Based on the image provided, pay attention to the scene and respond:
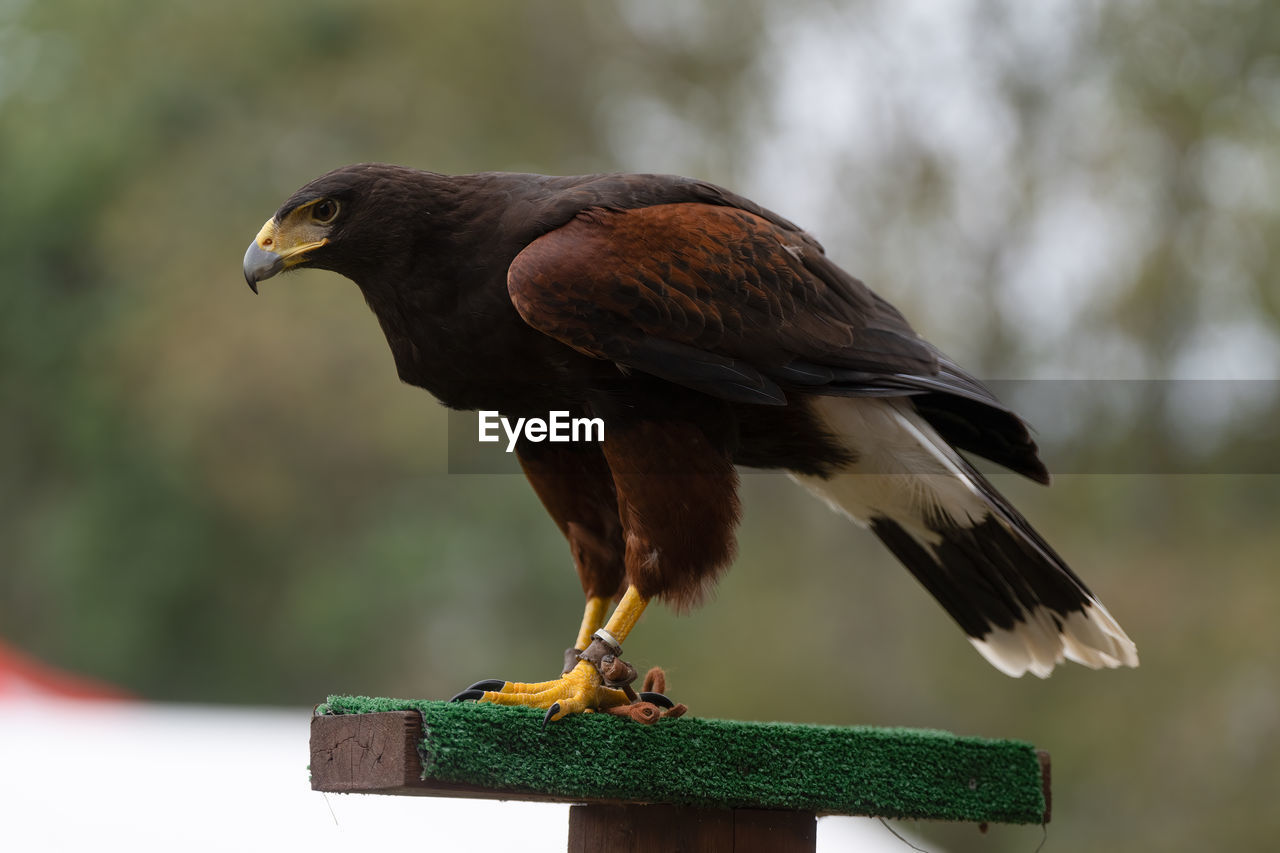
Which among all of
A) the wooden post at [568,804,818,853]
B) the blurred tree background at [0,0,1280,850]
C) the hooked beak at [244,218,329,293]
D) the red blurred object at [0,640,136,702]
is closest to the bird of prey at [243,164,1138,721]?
the hooked beak at [244,218,329,293]

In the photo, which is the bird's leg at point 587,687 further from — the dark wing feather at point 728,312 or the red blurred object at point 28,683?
the red blurred object at point 28,683

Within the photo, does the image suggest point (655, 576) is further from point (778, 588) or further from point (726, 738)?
point (778, 588)

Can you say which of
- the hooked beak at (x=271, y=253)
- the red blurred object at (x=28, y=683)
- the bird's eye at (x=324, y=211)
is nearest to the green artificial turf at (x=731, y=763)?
the hooked beak at (x=271, y=253)

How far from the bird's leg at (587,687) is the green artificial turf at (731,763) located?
0.21 ft

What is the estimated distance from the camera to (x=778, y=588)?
986 centimetres

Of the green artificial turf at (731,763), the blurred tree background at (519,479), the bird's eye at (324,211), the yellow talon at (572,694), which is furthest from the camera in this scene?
the blurred tree background at (519,479)

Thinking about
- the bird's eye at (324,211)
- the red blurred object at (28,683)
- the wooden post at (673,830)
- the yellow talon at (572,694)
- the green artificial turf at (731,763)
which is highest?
the bird's eye at (324,211)

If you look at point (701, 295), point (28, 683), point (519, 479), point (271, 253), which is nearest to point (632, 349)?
point (701, 295)

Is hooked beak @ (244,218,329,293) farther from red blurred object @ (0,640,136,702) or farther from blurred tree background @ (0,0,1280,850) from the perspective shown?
blurred tree background @ (0,0,1280,850)

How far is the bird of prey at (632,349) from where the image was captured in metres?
2.92

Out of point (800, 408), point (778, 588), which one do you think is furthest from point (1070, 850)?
point (800, 408)

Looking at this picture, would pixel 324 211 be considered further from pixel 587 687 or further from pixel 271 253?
pixel 587 687

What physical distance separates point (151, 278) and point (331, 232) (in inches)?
329

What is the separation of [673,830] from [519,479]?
747 cm
